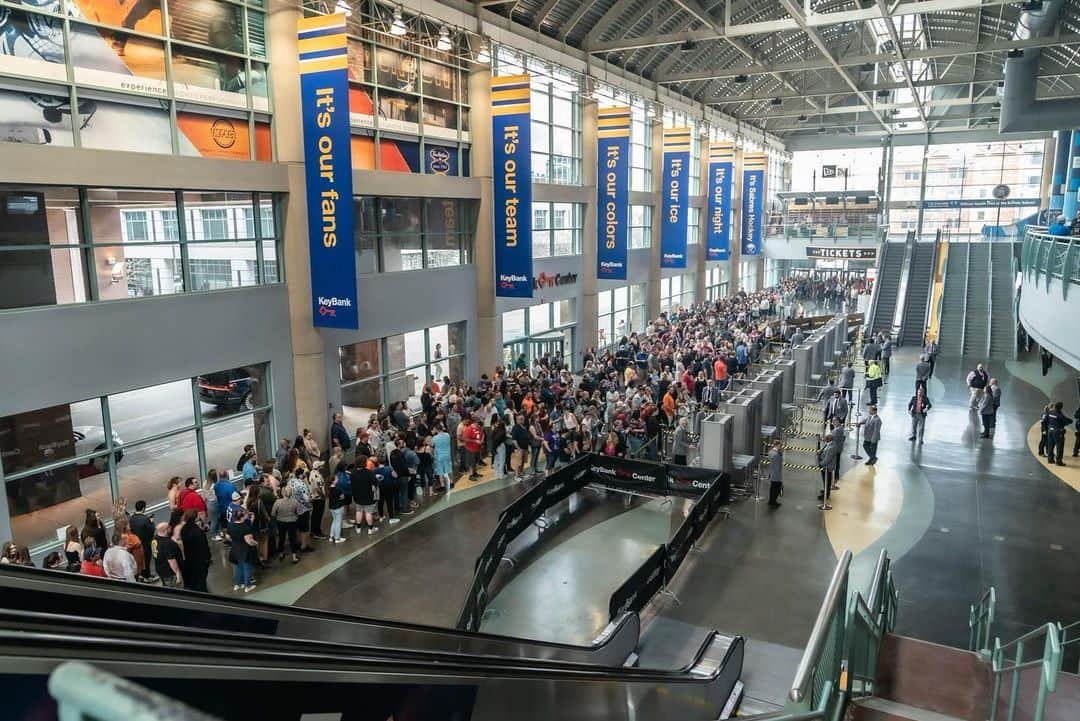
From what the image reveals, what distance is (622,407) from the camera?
15547mm

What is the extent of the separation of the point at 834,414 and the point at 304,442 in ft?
35.1

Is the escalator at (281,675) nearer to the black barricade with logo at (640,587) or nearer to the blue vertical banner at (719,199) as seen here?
the black barricade with logo at (640,587)

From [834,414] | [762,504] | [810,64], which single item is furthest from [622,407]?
[810,64]

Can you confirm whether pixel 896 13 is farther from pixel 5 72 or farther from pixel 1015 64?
pixel 5 72

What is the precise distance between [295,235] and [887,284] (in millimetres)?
28611

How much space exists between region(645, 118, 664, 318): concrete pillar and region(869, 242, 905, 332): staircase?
9.17 meters

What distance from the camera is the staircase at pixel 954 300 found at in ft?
92.3

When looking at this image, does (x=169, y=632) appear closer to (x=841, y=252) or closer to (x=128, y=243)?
(x=128, y=243)

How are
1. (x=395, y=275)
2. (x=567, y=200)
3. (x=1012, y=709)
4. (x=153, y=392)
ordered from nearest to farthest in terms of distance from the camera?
(x=1012, y=709), (x=153, y=392), (x=395, y=275), (x=567, y=200)

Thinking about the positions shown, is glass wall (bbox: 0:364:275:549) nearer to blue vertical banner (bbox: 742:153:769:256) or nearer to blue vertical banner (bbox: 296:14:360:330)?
blue vertical banner (bbox: 296:14:360:330)

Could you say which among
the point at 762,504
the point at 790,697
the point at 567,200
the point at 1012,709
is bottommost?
the point at 762,504

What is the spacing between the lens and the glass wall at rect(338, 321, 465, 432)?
645 inches

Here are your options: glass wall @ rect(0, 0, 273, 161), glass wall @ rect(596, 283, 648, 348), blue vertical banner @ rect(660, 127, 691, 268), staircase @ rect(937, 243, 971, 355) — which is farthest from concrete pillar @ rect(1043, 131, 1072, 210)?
glass wall @ rect(0, 0, 273, 161)

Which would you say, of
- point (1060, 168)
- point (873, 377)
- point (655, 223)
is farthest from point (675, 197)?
point (1060, 168)
